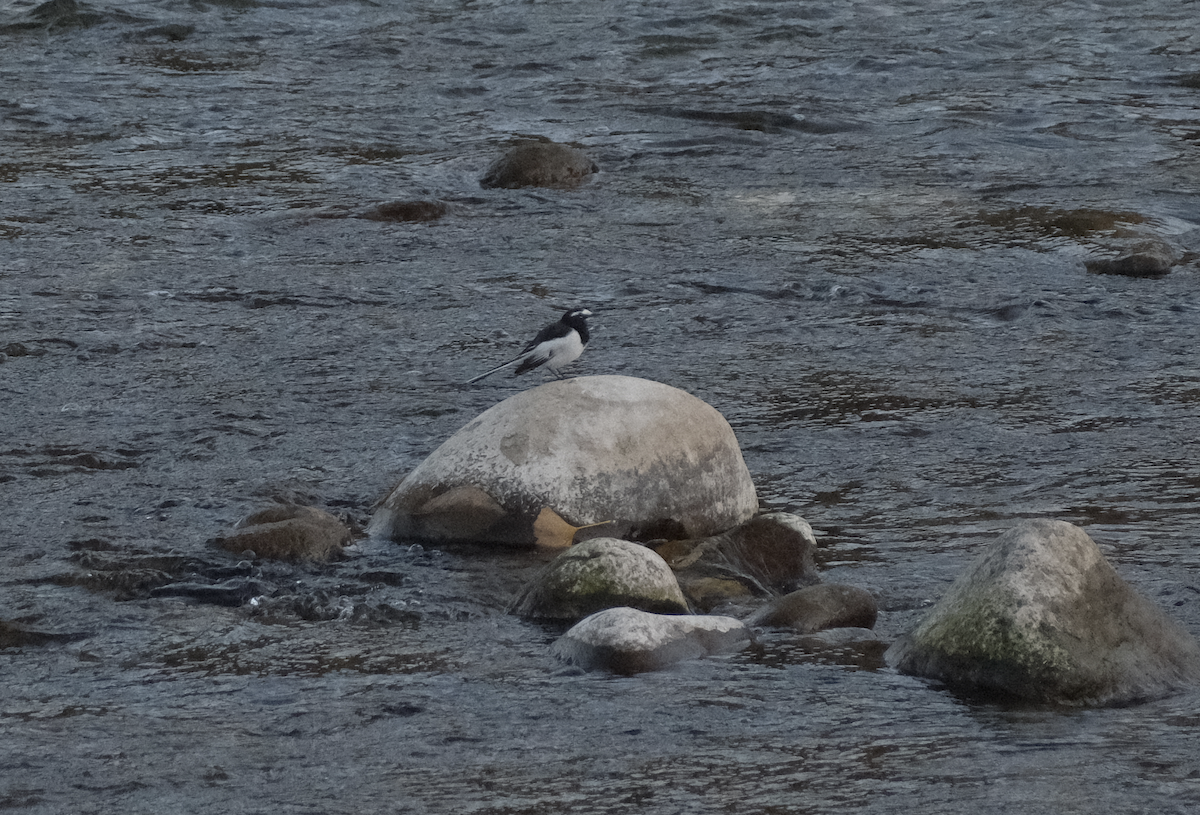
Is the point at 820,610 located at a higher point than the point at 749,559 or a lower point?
higher

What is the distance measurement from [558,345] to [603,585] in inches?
116

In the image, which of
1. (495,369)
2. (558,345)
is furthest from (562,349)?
(495,369)

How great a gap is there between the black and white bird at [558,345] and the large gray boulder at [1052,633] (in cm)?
366

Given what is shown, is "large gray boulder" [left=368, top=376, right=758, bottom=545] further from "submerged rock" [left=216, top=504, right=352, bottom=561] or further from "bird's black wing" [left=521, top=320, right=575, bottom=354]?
"bird's black wing" [left=521, top=320, right=575, bottom=354]

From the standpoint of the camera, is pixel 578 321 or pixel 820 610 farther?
pixel 578 321

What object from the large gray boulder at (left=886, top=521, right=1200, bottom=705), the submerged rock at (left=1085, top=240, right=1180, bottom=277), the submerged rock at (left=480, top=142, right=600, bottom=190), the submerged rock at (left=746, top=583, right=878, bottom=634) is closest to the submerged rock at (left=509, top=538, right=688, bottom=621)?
the submerged rock at (left=746, top=583, right=878, bottom=634)

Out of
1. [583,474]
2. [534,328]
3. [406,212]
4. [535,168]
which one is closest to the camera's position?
[583,474]

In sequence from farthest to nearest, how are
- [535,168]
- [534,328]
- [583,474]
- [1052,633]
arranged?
[535,168] < [534,328] < [583,474] < [1052,633]

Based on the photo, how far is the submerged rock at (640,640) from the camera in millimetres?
5465

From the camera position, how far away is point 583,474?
683cm

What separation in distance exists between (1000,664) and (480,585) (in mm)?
2136

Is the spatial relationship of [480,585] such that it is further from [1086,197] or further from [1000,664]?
[1086,197]

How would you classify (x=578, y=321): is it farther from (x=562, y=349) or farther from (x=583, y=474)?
(x=583, y=474)

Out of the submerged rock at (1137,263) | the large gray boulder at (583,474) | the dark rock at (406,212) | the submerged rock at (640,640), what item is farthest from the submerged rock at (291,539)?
the submerged rock at (1137,263)
